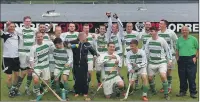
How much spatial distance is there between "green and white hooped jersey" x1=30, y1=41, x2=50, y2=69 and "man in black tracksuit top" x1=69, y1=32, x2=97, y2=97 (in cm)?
61

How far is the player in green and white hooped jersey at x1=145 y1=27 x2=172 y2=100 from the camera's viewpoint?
30.5 ft

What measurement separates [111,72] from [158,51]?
1.13 m

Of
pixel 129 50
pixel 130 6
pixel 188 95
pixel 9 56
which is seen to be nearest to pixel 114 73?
pixel 129 50

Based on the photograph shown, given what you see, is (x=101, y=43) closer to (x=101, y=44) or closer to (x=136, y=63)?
(x=101, y=44)

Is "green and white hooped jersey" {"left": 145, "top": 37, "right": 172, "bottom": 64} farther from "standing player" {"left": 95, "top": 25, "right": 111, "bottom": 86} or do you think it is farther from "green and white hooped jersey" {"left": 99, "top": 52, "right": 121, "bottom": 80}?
"standing player" {"left": 95, "top": 25, "right": 111, "bottom": 86}

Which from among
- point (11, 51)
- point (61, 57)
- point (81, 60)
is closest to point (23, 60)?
point (11, 51)

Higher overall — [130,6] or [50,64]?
[130,6]

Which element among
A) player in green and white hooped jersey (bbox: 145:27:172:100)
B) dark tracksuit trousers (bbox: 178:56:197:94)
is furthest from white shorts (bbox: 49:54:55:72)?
dark tracksuit trousers (bbox: 178:56:197:94)

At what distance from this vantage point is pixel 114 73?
945 centimetres

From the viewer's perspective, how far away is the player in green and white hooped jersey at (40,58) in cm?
924

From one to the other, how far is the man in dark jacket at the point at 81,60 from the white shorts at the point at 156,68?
1.25m


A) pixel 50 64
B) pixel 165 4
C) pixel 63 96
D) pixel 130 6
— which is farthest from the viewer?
pixel 165 4

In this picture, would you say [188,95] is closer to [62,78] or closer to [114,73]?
[114,73]

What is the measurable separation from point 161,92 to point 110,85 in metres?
1.31
